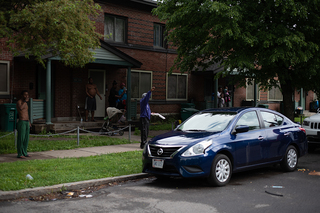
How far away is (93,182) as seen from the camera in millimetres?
7145

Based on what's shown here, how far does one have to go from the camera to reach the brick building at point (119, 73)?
16234mm

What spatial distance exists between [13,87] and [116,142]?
19.5ft

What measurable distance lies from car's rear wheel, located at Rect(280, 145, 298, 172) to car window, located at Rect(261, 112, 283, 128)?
66 centimetres

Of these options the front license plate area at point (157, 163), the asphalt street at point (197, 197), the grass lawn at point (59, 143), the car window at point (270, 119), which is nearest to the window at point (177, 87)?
the grass lawn at point (59, 143)

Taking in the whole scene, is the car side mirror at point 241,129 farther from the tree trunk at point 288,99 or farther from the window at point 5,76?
the window at point 5,76

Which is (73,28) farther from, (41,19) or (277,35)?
(277,35)

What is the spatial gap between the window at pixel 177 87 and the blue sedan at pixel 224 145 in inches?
549

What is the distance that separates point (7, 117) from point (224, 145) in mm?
10778

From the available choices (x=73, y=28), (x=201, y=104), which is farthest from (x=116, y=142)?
(x=201, y=104)

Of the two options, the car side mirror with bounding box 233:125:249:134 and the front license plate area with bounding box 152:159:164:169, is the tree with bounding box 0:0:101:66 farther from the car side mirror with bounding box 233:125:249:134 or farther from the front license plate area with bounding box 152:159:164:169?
the car side mirror with bounding box 233:125:249:134

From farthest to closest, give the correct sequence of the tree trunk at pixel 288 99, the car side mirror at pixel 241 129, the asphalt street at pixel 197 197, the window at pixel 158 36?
the window at pixel 158 36
the tree trunk at pixel 288 99
the car side mirror at pixel 241 129
the asphalt street at pixel 197 197

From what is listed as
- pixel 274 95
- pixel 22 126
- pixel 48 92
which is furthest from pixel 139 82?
pixel 274 95

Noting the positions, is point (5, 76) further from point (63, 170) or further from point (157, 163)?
point (157, 163)

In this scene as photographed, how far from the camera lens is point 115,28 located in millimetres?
19781
